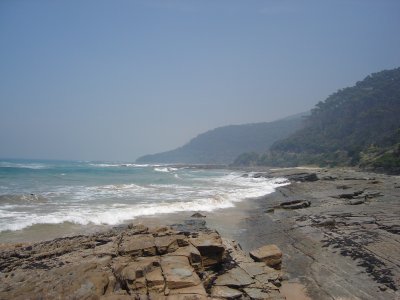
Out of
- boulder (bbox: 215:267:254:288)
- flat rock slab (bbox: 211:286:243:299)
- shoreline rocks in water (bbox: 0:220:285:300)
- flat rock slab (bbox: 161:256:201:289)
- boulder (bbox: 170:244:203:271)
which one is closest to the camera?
shoreline rocks in water (bbox: 0:220:285:300)

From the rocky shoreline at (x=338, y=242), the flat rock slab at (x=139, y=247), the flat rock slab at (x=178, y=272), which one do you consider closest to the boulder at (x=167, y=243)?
the flat rock slab at (x=139, y=247)

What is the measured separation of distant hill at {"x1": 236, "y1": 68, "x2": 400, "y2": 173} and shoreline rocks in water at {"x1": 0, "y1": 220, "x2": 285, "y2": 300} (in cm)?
6478

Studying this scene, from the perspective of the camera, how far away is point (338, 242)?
11.1m

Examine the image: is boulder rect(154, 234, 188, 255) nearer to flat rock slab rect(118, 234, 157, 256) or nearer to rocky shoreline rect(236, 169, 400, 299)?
flat rock slab rect(118, 234, 157, 256)

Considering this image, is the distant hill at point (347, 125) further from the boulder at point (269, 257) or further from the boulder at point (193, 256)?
the boulder at point (193, 256)

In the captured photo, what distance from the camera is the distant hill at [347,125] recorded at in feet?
280

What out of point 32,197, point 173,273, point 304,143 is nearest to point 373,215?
point 173,273

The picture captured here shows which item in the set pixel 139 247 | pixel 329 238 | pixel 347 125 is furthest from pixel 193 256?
pixel 347 125

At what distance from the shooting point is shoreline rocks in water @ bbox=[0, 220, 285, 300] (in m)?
6.32

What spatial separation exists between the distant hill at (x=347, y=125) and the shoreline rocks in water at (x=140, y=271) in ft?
213

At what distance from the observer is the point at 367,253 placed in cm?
981

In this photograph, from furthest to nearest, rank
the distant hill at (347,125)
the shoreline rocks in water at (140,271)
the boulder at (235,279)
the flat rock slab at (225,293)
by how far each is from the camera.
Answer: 1. the distant hill at (347,125)
2. the boulder at (235,279)
3. the flat rock slab at (225,293)
4. the shoreline rocks in water at (140,271)

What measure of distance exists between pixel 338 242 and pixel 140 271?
7.37m

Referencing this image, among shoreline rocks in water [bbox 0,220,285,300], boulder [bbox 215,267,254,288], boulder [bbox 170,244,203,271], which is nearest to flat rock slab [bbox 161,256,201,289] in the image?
shoreline rocks in water [bbox 0,220,285,300]
